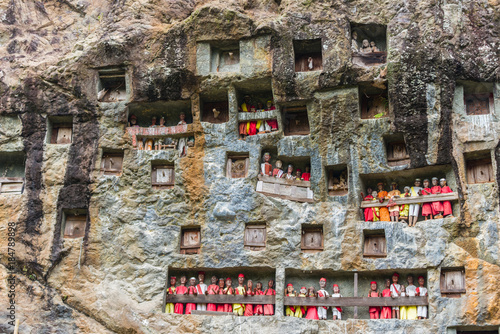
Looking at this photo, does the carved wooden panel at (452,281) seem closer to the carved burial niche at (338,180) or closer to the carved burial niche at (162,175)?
the carved burial niche at (338,180)

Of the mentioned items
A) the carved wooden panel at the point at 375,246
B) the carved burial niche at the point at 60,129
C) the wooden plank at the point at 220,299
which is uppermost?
the carved burial niche at the point at 60,129

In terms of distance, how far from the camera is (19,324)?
63.9ft

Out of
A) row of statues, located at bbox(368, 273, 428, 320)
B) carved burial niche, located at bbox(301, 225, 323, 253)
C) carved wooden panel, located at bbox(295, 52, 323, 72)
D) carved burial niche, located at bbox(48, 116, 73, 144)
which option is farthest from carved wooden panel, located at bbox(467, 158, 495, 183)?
carved burial niche, located at bbox(48, 116, 73, 144)

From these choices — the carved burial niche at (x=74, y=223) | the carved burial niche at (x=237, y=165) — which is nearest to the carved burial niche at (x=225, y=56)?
the carved burial niche at (x=237, y=165)

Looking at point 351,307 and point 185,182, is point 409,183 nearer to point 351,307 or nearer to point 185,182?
point 351,307

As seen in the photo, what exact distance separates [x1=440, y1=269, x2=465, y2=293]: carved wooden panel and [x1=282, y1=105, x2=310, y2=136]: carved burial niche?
6.42 meters

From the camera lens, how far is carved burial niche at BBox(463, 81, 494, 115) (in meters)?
20.8

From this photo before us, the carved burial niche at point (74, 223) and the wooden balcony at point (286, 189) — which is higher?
the wooden balcony at point (286, 189)

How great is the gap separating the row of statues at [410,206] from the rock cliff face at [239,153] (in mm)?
337

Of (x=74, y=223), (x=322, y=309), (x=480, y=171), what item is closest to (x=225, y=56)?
(x=74, y=223)

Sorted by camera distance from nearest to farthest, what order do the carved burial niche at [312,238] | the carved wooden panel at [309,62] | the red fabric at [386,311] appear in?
the red fabric at [386,311] < the carved burial niche at [312,238] < the carved wooden panel at [309,62]

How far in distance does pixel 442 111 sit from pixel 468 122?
35.4 inches

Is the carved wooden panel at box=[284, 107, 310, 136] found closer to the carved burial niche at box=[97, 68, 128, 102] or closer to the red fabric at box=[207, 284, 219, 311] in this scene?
the carved burial niche at box=[97, 68, 128, 102]

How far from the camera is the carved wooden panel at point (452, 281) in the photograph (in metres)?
19.3
